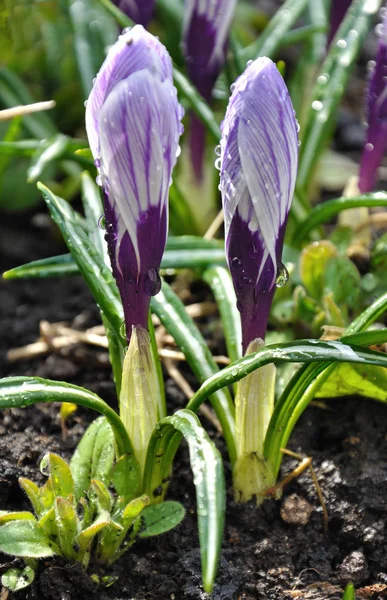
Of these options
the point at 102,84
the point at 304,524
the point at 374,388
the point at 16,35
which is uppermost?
the point at 102,84

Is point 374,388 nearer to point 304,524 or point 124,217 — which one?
point 304,524

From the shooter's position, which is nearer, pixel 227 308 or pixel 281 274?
pixel 281 274

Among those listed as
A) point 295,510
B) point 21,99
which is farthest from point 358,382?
point 21,99

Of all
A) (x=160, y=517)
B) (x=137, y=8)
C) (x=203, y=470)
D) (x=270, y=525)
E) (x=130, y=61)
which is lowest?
(x=270, y=525)

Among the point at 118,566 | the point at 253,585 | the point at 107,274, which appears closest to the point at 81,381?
the point at 107,274

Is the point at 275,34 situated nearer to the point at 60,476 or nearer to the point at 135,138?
the point at 135,138

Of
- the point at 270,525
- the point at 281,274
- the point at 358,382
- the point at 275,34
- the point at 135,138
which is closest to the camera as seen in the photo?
the point at 135,138
